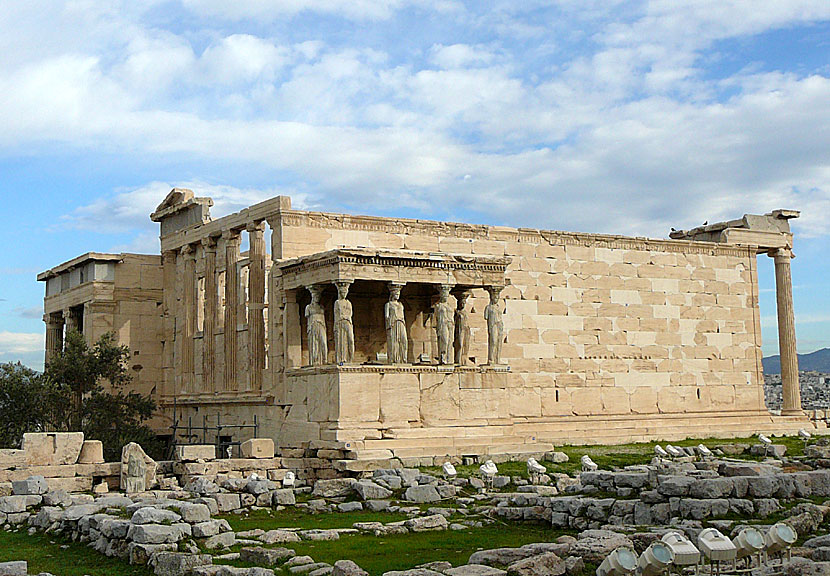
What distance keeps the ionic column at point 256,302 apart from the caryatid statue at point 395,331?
4312 mm

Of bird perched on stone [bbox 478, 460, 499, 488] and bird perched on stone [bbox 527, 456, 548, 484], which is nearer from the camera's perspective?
bird perched on stone [bbox 478, 460, 499, 488]

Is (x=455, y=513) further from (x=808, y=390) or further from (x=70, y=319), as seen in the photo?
(x=808, y=390)

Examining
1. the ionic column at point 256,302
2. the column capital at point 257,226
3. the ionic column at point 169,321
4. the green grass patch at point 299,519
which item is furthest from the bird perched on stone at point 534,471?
the ionic column at point 169,321

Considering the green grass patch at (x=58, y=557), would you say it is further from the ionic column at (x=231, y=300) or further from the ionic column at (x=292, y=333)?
the ionic column at (x=231, y=300)

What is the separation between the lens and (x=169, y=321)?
30578 mm

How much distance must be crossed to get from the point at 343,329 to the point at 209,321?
7.30 metres

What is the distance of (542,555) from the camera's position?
1038 cm

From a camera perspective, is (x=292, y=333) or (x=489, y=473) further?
(x=292, y=333)

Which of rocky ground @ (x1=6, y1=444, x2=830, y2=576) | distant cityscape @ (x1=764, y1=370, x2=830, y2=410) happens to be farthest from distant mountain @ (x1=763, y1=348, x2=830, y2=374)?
→ rocky ground @ (x1=6, y1=444, x2=830, y2=576)

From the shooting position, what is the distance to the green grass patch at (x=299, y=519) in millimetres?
14953

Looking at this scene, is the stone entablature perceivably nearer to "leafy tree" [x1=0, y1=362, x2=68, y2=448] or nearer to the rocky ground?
the rocky ground

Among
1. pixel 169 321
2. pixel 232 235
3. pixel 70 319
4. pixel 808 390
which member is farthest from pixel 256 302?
pixel 808 390

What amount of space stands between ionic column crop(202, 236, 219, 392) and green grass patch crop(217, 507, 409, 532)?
11.6 metres

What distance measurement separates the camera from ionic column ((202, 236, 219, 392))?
28.0 meters
